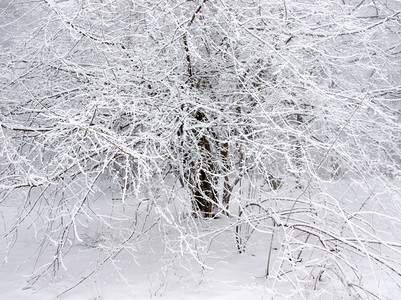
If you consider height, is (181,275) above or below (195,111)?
below

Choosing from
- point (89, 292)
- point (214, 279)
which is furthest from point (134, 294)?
point (214, 279)

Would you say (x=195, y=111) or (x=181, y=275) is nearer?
(x=181, y=275)

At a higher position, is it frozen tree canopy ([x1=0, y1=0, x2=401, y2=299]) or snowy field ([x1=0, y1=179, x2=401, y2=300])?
frozen tree canopy ([x1=0, y1=0, x2=401, y2=299])

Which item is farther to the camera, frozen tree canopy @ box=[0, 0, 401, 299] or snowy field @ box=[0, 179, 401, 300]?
frozen tree canopy @ box=[0, 0, 401, 299]

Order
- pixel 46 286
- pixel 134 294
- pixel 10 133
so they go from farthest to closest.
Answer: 1. pixel 10 133
2. pixel 46 286
3. pixel 134 294

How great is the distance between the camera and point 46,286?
394 centimetres

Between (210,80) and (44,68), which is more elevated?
(44,68)

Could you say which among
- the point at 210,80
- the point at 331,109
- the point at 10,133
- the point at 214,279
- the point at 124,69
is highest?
the point at 124,69

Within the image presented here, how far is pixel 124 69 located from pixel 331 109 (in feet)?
7.80

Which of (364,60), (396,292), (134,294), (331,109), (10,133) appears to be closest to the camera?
(396,292)

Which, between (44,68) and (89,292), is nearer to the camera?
(89,292)

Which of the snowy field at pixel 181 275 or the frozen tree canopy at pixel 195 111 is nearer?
the snowy field at pixel 181 275

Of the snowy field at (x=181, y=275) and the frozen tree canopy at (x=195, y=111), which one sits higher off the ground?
the frozen tree canopy at (x=195, y=111)

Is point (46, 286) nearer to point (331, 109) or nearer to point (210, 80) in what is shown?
point (210, 80)
